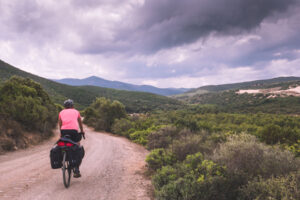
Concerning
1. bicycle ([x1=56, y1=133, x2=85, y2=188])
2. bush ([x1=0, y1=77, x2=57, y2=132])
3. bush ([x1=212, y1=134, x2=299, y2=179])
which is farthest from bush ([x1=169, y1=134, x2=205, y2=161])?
bush ([x1=0, y1=77, x2=57, y2=132])

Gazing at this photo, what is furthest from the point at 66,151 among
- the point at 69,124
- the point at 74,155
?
the point at 69,124

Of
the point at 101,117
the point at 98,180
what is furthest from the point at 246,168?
the point at 101,117

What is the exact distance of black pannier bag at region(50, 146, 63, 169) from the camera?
5105 millimetres

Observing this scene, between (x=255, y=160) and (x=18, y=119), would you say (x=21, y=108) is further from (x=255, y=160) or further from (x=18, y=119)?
(x=255, y=160)

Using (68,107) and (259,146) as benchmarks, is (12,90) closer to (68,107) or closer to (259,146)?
(68,107)

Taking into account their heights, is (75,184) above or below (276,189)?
below

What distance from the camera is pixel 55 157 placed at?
16.8ft

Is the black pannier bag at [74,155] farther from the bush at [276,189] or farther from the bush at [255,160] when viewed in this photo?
the bush at [276,189]

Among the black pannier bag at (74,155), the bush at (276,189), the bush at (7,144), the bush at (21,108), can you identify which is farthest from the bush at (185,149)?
the bush at (21,108)

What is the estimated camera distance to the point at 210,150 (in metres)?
7.51

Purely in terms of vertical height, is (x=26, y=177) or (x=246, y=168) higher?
(x=246, y=168)

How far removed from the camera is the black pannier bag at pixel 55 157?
5105 mm

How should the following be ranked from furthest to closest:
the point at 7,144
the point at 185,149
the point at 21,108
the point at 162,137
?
the point at 21,108 < the point at 162,137 < the point at 7,144 < the point at 185,149

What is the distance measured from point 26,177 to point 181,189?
5534mm
